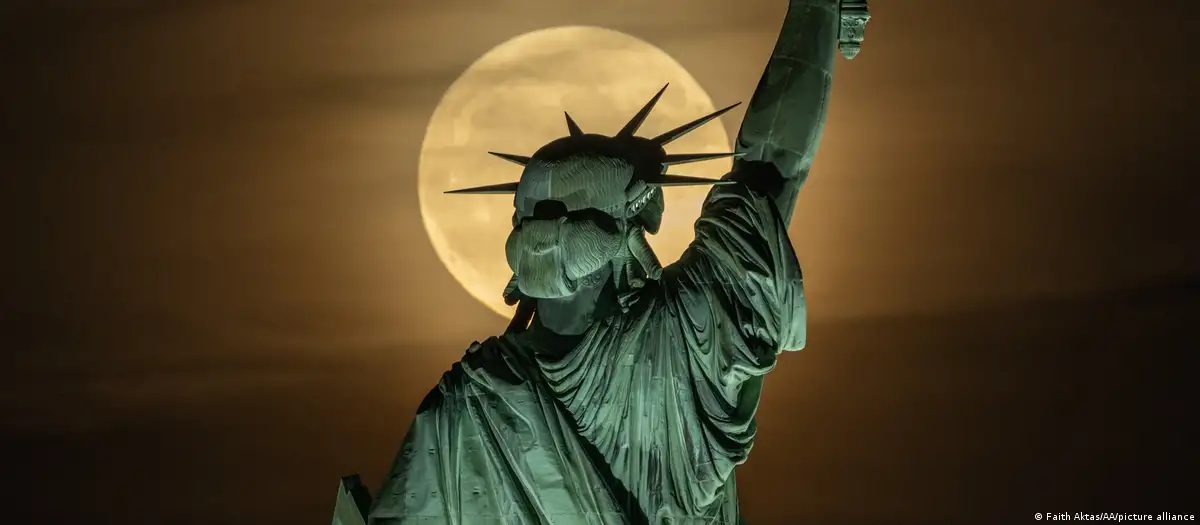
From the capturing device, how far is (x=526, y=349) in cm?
647

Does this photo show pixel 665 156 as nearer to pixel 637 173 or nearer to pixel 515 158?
Answer: pixel 637 173

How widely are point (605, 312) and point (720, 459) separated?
21.4 inches

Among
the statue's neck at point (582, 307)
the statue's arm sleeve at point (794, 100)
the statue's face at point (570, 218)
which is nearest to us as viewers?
the statue's face at point (570, 218)

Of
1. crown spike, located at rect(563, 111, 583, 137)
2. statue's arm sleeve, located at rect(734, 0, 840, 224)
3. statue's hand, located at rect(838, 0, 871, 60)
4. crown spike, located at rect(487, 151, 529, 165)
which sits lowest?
crown spike, located at rect(487, 151, 529, 165)

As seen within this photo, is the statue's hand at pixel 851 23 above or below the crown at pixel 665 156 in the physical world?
above

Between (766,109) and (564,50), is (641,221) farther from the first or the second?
(564,50)

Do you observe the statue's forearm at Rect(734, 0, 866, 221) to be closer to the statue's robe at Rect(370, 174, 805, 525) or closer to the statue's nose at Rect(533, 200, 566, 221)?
the statue's robe at Rect(370, 174, 805, 525)

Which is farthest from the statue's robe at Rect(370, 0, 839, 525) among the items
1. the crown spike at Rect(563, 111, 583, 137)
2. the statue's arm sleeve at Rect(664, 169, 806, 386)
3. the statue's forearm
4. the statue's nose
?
the crown spike at Rect(563, 111, 583, 137)

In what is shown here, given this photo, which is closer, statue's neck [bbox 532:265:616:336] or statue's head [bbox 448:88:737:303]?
statue's head [bbox 448:88:737:303]

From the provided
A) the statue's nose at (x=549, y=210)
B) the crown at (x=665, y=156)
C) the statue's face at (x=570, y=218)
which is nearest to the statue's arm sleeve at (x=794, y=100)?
the crown at (x=665, y=156)

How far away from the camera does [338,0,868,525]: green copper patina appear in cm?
633

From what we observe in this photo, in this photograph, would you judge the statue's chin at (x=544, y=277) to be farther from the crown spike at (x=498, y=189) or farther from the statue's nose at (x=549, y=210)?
the crown spike at (x=498, y=189)

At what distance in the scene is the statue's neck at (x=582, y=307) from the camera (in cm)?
646

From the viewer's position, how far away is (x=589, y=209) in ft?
20.8
